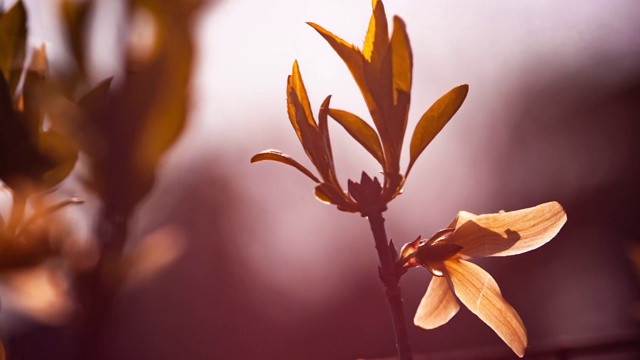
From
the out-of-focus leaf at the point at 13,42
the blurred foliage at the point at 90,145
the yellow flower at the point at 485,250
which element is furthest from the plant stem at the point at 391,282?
the out-of-focus leaf at the point at 13,42

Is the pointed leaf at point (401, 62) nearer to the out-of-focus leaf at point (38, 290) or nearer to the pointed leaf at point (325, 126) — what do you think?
the pointed leaf at point (325, 126)

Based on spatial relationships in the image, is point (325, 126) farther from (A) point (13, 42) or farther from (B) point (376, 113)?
(A) point (13, 42)

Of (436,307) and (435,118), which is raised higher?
(435,118)

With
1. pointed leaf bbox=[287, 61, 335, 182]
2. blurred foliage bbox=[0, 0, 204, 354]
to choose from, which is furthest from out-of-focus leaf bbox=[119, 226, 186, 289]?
pointed leaf bbox=[287, 61, 335, 182]

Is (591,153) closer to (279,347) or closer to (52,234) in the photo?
(279,347)

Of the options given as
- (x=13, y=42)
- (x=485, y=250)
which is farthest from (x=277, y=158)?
(x=13, y=42)

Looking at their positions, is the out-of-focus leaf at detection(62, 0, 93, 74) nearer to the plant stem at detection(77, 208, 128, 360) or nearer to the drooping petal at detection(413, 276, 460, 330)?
the plant stem at detection(77, 208, 128, 360)
